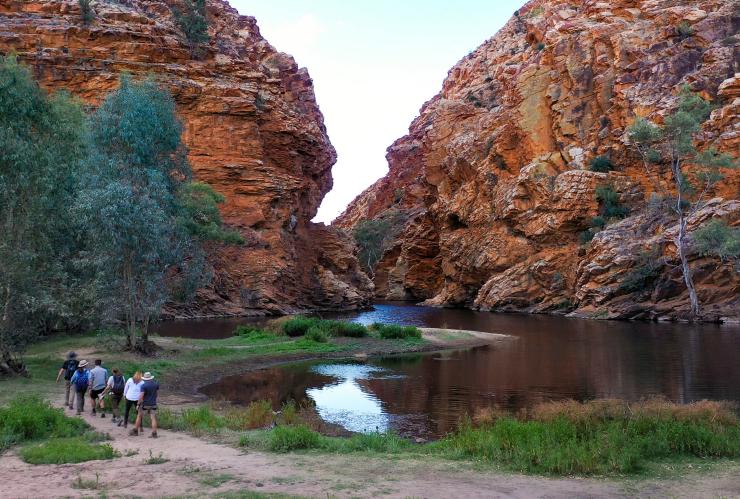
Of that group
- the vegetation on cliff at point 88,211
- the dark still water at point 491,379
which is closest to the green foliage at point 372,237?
the dark still water at point 491,379

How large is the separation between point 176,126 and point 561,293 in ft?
151

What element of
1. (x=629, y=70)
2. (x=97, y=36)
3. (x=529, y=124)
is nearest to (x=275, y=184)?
(x=97, y=36)

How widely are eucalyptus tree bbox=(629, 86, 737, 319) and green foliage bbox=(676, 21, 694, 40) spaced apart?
10.6 meters

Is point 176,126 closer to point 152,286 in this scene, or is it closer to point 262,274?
point 152,286

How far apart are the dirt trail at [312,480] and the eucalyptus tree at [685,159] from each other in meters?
44.0

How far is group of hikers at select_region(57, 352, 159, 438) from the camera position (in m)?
13.9

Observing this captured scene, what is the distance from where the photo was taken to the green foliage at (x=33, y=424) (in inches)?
493

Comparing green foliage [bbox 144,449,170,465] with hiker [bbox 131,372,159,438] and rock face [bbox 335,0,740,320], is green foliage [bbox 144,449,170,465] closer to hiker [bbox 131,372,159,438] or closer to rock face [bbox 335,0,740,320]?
hiker [bbox 131,372,159,438]

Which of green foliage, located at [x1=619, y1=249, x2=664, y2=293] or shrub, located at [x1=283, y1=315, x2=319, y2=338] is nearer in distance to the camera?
shrub, located at [x1=283, y1=315, x2=319, y2=338]

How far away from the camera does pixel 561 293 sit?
6525 cm

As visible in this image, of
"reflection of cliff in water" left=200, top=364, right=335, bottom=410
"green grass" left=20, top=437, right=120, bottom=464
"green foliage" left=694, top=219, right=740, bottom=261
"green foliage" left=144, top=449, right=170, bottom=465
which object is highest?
"green foliage" left=694, top=219, right=740, bottom=261

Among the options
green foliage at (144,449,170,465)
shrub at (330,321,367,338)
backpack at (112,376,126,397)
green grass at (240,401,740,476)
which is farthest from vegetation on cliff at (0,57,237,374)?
green grass at (240,401,740,476)

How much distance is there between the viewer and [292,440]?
12.2 meters

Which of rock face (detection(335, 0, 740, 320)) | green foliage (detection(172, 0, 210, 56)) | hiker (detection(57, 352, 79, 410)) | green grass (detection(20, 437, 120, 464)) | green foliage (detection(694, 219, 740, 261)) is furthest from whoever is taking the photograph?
green foliage (detection(172, 0, 210, 56))
